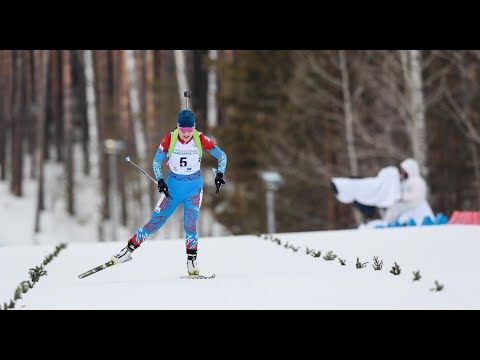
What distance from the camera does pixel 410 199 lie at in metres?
17.1

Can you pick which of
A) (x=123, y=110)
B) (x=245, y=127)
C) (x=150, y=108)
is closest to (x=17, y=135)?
(x=123, y=110)

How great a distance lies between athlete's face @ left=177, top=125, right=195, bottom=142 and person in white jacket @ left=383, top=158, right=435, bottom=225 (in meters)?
7.76

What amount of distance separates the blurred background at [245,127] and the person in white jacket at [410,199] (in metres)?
7.61

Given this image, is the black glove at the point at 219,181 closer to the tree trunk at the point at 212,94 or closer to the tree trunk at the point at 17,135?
the tree trunk at the point at 212,94

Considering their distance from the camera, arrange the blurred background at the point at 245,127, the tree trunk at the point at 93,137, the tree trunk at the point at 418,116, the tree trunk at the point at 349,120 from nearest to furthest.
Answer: the tree trunk at the point at 418,116 → the tree trunk at the point at 349,120 → the blurred background at the point at 245,127 → the tree trunk at the point at 93,137

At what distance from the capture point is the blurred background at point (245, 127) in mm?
31828

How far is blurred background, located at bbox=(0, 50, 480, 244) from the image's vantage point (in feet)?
104

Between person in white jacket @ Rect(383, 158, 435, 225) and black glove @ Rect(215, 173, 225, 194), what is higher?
black glove @ Rect(215, 173, 225, 194)

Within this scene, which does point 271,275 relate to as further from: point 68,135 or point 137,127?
point 137,127

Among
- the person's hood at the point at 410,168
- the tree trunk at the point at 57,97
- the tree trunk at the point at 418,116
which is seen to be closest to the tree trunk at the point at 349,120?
the tree trunk at the point at 418,116

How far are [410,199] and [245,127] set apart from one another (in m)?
21.1

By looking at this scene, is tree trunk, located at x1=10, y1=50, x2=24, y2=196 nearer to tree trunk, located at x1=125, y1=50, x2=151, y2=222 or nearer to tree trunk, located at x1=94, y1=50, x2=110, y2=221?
tree trunk, located at x1=94, y1=50, x2=110, y2=221

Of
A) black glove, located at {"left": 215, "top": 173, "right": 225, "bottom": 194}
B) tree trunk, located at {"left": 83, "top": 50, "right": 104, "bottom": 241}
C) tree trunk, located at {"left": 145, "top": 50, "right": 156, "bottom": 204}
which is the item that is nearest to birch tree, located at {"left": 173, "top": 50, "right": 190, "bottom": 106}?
tree trunk, located at {"left": 145, "top": 50, "right": 156, "bottom": 204}

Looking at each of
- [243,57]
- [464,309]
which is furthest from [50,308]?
[243,57]
